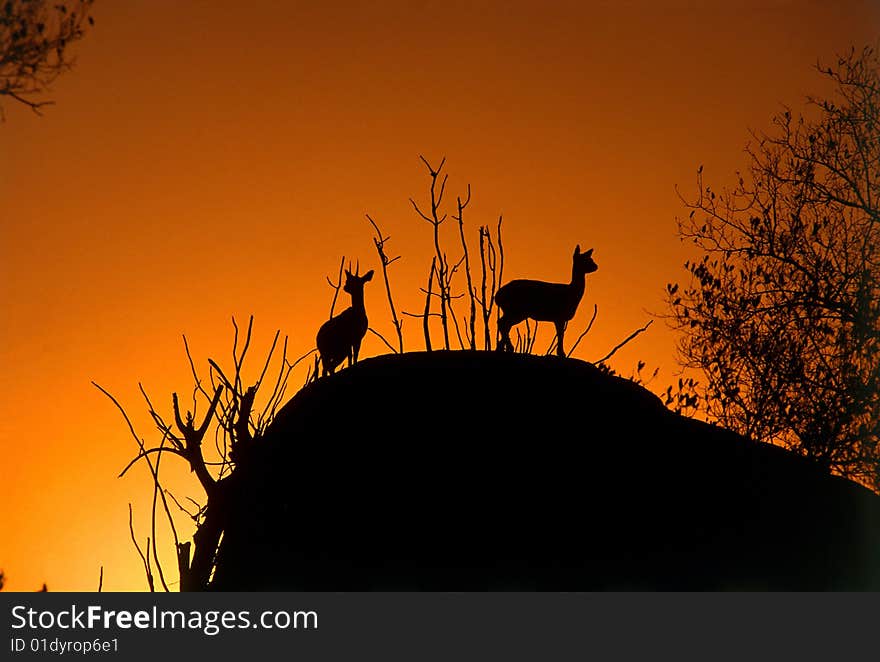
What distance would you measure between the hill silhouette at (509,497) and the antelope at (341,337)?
661mm

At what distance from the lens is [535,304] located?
9688 mm

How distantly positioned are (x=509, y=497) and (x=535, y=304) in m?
2.03

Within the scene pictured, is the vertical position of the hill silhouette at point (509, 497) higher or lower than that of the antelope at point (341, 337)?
lower

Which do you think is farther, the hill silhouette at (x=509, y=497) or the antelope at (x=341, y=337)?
the antelope at (x=341, y=337)

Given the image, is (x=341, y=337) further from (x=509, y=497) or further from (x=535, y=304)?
(x=509, y=497)

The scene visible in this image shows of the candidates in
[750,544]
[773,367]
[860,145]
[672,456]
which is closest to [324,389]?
[672,456]

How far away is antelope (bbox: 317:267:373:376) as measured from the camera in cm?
952

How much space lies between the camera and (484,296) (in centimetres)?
991

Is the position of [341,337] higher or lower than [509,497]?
higher

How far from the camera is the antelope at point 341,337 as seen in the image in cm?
952

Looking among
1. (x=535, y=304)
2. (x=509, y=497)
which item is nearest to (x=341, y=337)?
(x=535, y=304)
